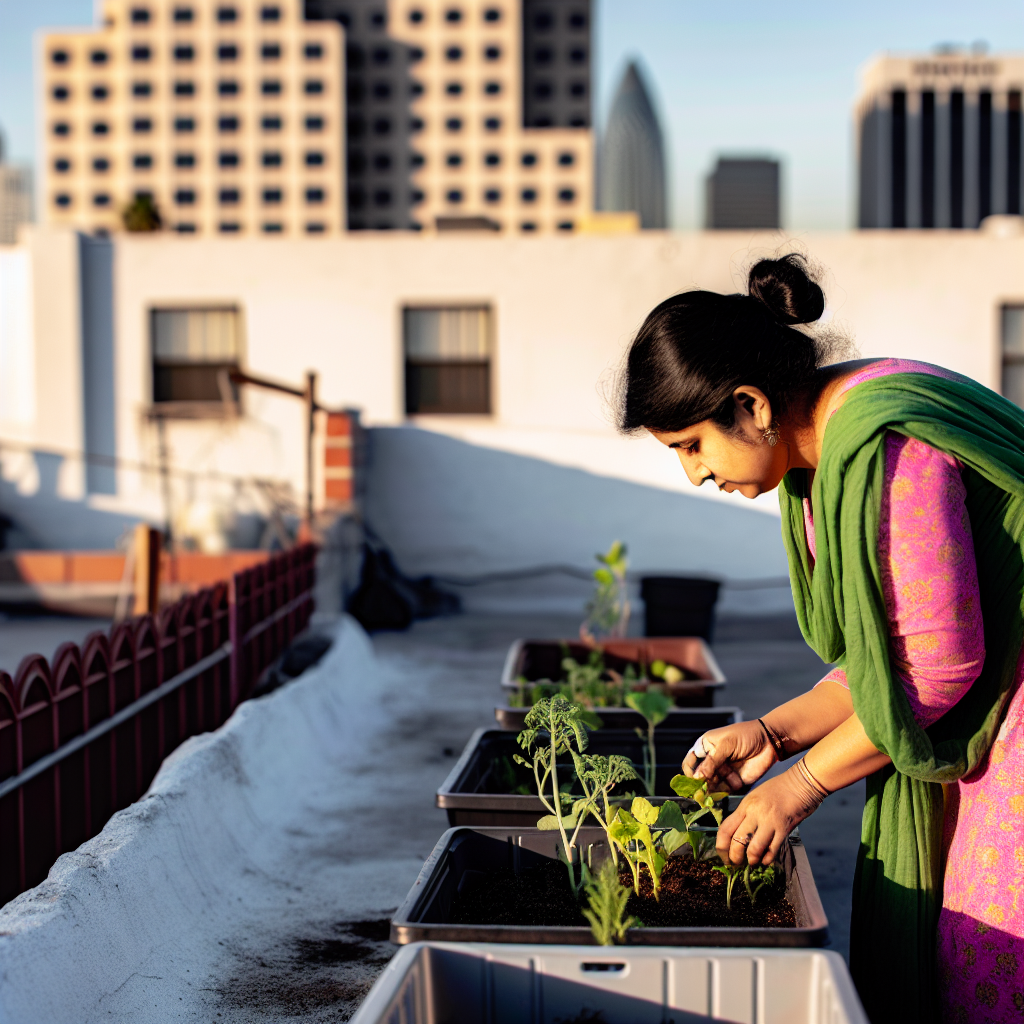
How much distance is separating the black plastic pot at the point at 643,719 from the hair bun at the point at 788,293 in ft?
5.48

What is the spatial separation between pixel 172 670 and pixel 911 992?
9.74ft

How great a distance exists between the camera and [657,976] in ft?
4.43

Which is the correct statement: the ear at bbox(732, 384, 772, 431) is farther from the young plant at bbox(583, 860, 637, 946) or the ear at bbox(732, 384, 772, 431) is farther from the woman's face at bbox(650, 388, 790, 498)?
the young plant at bbox(583, 860, 637, 946)

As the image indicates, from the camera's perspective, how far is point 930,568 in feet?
4.57

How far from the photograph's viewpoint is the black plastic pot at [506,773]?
7.47ft

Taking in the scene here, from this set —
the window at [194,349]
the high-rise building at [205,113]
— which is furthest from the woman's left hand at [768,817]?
the high-rise building at [205,113]

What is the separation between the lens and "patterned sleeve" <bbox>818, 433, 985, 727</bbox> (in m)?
1.39

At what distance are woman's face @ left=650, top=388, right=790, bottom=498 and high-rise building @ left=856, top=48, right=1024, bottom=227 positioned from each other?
174m

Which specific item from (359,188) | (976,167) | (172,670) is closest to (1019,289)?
(172,670)

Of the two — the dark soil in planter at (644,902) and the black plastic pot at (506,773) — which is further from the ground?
the dark soil in planter at (644,902)

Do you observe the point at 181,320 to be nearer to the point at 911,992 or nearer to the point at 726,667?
the point at 726,667

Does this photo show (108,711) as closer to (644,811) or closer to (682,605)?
(644,811)

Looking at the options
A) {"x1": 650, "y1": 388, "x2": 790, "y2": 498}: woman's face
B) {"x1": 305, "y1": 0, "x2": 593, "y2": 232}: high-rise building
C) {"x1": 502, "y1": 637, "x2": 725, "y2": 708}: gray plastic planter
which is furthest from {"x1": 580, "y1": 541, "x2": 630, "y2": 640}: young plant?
{"x1": 305, "y1": 0, "x2": 593, "y2": 232}: high-rise building

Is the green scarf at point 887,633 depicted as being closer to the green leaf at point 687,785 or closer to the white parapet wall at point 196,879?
the green leaf at point 687,785
